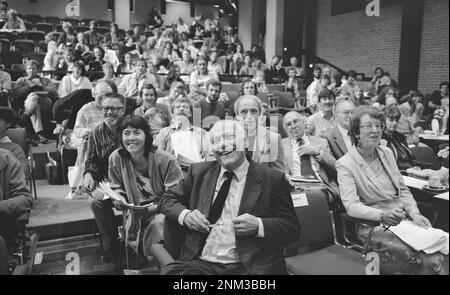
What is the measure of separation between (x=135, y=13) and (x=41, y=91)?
8673 mm

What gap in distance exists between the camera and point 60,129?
362 cm

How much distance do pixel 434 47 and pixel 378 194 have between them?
21.6 ft

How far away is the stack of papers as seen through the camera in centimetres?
178

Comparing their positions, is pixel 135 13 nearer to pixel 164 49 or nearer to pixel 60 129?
pixel 164 49

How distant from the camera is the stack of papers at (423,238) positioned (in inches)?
70.1

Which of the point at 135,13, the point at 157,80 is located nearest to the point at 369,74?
the point at 157,80

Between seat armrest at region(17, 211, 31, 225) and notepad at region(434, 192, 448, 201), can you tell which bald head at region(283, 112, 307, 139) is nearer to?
notepad at region(434, 192, 448, 201)

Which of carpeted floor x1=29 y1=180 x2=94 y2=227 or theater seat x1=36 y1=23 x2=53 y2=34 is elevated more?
theater seat x1=36 y1=23 x2=53 y2=34

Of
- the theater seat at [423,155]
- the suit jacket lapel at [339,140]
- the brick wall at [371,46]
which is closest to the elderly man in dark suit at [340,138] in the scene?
the suit jacket lapel at [339,140]

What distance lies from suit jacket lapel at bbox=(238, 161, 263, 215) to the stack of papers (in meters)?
0.82

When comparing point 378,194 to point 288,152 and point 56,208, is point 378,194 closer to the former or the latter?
point 288,152

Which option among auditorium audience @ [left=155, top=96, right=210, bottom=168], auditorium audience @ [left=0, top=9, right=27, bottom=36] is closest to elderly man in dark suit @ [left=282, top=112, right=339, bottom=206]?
auditorium audience @ [left=155, top=96, right=210, bottom=168]

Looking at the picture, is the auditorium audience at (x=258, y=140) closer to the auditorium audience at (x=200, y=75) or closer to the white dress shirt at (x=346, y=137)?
the white dress shirt at (x=346, y=137)

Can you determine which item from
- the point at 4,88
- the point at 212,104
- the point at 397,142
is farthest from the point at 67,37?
the point at 397,142
